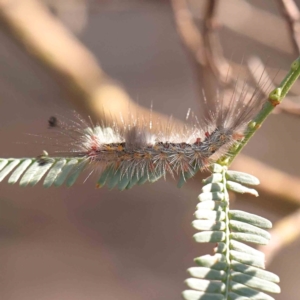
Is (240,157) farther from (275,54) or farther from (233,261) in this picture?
(275,54)

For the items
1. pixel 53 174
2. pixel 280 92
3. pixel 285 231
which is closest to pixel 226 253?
pixel 280 92

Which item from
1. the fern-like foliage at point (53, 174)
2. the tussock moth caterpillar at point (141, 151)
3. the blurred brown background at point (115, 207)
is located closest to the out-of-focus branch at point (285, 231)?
the tussock moth caterpillar at point (141, 151)

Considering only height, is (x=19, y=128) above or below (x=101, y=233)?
above

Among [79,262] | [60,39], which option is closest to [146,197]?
[79,262]

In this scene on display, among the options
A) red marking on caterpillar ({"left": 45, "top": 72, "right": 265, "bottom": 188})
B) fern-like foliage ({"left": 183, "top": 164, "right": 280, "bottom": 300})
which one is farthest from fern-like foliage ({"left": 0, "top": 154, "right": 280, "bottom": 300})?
red marking on caterpillar ({"left": 45, "top": 72, "right": 265, "bottom": 188})

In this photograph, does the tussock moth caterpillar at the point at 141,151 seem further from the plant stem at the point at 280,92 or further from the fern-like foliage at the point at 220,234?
the plant stem at the point at 280,92

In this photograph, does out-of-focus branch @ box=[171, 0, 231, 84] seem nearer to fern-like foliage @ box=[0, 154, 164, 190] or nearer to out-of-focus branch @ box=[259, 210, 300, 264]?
out-of-focus branch @ box=[259, 210, 300, 264]
